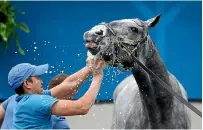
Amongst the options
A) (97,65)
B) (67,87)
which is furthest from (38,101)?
(67,87)

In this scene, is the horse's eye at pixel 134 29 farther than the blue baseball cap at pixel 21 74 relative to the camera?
Yes

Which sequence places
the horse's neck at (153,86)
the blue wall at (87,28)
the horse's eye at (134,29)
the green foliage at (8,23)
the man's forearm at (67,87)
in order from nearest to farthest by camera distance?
the horse's eye at (134,29)
the horse's neck at (153,86)
the man's forearm at (67,87)
the green foliage at (8,23)
the blue wall at (87,28)

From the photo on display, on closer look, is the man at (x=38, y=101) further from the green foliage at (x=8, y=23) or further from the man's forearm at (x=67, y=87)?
the green foliage at (x=8, y=23)

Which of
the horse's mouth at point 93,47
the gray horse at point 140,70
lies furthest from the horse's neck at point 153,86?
the horse's mouth at point 93,47

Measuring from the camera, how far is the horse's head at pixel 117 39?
485 centimetres

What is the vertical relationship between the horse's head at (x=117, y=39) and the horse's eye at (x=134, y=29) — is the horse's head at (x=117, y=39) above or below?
below

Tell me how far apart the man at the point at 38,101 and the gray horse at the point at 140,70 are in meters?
0.17

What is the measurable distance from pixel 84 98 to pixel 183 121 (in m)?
1.07

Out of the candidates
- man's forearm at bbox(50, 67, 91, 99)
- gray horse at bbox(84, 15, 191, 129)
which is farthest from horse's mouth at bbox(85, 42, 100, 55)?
man's forearm at bbox(50, 67, 91, 99)

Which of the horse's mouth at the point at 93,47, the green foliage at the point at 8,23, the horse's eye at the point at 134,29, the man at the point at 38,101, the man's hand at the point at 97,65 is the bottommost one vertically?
the man at the point at 38,101

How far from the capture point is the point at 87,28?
10.4 meters

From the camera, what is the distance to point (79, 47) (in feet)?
34.1

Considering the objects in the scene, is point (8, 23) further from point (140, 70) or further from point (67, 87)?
point (140, 70)

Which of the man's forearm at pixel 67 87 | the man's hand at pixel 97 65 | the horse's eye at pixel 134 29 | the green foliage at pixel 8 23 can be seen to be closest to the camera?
the man's hand at pixel 97 65
